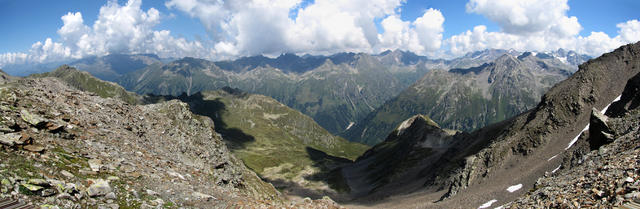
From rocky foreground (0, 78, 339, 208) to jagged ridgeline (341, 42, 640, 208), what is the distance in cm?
1899

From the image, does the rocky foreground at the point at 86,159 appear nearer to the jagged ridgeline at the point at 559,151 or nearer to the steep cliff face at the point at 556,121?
the jagged ridgeline at the point at 559,151

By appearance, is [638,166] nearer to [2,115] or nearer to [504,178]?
[2,115]

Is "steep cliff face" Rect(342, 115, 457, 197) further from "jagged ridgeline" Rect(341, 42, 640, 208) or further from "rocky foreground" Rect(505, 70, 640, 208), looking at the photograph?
"rocky foreground" Rect(505, 70, 640, 208)

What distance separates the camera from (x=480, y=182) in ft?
233

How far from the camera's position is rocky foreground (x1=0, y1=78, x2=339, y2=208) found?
13.5 meters

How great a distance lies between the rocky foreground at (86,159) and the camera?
44.2 feet

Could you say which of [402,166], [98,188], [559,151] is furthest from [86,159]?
[402,166]

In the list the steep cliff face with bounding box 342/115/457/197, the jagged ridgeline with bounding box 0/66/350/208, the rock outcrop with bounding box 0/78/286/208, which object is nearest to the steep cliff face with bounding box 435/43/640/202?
the steep cliff face with bounding box 342/115/457/197

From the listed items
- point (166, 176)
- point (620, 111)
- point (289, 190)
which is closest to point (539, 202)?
point (166, 176)

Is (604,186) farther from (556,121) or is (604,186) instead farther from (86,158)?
(556,121)

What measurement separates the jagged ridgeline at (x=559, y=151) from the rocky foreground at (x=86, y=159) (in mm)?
18994

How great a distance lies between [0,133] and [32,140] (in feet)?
4.13

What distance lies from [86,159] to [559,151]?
76069mm

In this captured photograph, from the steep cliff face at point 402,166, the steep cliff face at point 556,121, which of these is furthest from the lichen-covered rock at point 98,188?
the steep cliff face at point 402,166
